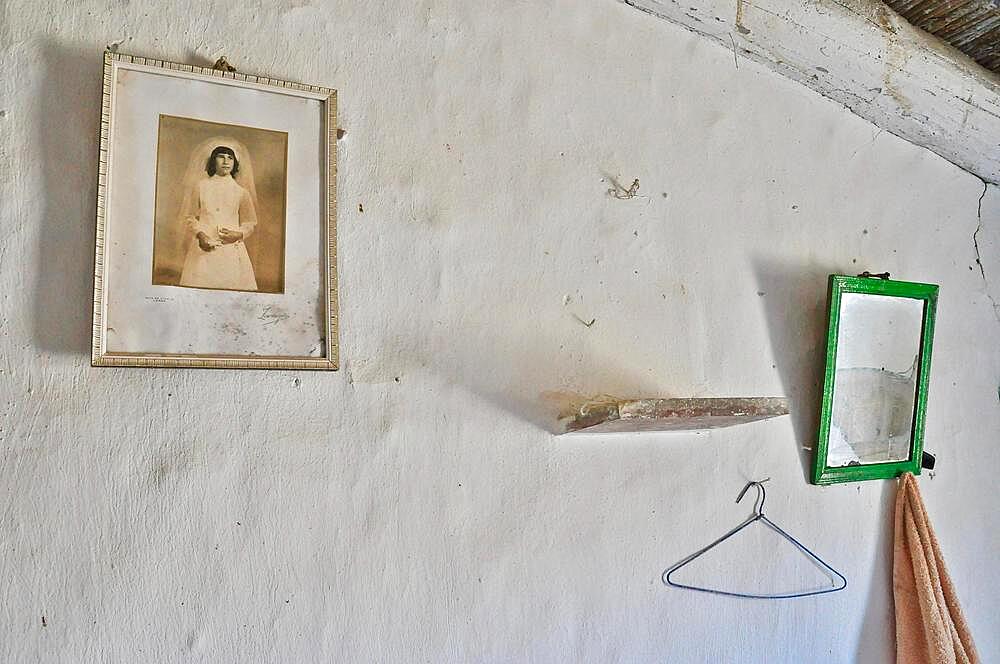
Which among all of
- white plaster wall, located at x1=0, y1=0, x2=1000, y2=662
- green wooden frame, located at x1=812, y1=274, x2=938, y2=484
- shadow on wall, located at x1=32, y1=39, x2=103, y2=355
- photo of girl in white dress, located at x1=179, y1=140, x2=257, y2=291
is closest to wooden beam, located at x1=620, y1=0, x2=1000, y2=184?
white plaster wall, located at x1=0, y1=0, x2=1000, y2=662

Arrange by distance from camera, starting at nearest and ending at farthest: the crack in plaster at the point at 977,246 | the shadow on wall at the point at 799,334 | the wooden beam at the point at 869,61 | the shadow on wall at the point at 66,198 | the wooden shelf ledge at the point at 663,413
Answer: the shadow on wall at the point at 66,198 < the wooden shelf ledge at the point at 663,413 < the wooden beam at the point at 869,61 < the shadow on wall at the point at 799,334 < the crack in plaster at the point at 977,246

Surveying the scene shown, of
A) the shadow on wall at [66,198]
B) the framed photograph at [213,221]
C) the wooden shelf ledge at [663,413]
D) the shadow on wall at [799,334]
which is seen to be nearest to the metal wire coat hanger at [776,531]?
the shadow on wall at [799,334]

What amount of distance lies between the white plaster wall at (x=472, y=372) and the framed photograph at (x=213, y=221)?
0.11 feet

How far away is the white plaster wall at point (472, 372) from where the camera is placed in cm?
95

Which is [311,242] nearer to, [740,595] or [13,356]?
[13,356]

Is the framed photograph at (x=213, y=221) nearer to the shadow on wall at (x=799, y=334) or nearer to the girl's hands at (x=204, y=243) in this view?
the girl's hands at (x=204, y=243)

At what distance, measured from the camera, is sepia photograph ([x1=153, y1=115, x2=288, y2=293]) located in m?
0.99

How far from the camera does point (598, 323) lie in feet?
4.02

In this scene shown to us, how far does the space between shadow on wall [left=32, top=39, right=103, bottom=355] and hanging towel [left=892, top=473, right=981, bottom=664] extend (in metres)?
1.28

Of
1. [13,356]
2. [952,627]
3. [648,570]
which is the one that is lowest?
[952,627]

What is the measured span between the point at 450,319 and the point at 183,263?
1.09 feet

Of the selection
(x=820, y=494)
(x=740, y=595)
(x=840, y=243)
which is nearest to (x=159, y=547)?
(x=740, y=595)

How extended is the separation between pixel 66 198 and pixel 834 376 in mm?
1124

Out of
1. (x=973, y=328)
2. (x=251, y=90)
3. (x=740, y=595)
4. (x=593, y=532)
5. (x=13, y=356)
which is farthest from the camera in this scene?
(x=973, y=328)
